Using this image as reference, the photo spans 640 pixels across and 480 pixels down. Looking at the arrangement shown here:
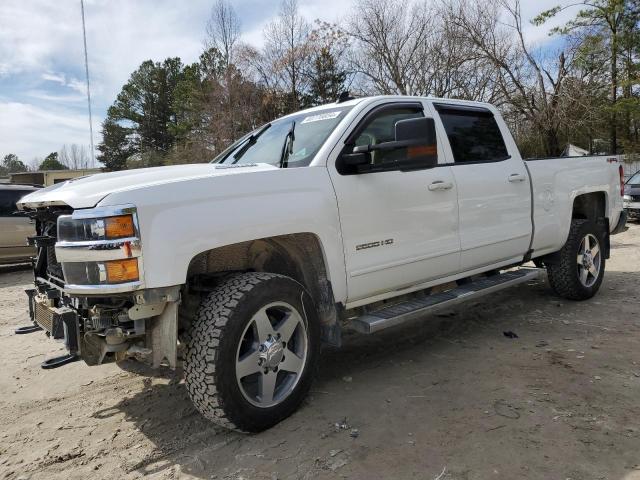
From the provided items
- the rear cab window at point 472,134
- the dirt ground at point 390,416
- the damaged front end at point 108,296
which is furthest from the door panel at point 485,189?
the damaged front end at point 108,296

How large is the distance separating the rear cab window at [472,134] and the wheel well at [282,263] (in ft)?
5.40

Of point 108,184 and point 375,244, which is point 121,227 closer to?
point 108,184

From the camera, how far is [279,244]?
3.28m

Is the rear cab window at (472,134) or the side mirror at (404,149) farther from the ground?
the rear cab window at (472,134)

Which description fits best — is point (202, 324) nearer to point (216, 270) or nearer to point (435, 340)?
point (216, 270)

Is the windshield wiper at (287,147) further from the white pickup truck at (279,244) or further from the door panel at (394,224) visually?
the door panel at (394,224)

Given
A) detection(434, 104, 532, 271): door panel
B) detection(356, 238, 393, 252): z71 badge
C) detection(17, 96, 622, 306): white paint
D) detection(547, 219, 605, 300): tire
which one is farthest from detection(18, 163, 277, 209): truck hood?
detection(547, 219, 605, 300): tire

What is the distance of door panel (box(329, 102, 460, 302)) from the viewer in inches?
134

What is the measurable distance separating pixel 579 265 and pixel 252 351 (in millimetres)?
4257

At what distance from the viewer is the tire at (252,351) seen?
9.05 ft

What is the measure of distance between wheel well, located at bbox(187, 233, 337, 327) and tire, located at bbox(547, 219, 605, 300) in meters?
3.27

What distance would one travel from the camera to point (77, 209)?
271cm

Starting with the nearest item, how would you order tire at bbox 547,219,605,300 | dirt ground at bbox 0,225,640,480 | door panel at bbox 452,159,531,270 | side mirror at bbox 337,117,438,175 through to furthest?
dirt ground at bbox 0,225,640,480, side mirror at bbox 337,117,438,175, door panel at bbox 452,159,531,270, tire at bbox 547,219,605,300

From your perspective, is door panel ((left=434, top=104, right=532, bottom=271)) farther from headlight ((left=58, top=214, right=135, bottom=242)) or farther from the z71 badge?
headlight ((left=58, top=214, right=135, bottom=242))
